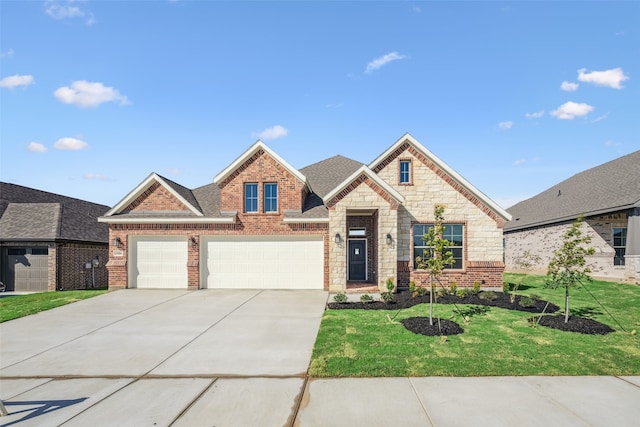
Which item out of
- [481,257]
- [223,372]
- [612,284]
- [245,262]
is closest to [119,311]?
[245,262]

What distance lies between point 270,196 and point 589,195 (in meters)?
19.9

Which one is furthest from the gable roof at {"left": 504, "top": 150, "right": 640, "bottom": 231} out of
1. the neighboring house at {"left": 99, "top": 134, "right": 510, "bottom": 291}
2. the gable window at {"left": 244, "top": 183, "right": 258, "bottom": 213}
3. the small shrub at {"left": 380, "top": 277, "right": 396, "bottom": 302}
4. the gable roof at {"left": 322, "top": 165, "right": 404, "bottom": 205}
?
the gable window at {"left": 244, "top": 183, "right": 258, "bottom": 213}

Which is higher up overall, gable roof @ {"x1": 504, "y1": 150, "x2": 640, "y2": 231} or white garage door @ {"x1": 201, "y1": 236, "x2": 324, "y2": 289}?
gable roof @ {"x1": 504, "y1": 150, "x2": 640, "y2": 231}

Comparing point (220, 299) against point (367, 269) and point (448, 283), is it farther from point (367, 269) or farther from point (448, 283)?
point (448, 283)

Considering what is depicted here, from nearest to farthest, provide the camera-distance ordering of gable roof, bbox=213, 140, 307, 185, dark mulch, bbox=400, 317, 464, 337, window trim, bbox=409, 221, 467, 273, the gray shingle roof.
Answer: dark mulch, bbox=400, 317, 464, 337
window trim, bbox=409, 221, 467, 273
gable roof, bbox=213, 140, 307, 185
the gray shingle roof

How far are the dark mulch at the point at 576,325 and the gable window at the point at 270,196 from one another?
11.8m

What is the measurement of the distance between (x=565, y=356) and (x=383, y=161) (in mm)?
11363

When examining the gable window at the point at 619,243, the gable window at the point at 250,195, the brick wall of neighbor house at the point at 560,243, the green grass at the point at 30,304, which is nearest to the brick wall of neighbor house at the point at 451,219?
the brick wall of neighbor house at the point at 560,243

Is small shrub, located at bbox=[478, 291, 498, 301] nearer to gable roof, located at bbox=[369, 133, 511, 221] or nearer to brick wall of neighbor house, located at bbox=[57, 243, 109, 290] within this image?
gable roof, located at bbox=[369, 133, 511, 221]

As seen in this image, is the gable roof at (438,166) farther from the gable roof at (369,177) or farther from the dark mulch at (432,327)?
the dark mulch at (432,327)

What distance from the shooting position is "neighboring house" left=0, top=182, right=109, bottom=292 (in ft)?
64.4

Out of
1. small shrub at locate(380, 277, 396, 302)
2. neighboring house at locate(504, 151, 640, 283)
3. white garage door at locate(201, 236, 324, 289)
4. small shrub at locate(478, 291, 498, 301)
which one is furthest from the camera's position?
neighboring house at locate(504, 151, 640, 283)

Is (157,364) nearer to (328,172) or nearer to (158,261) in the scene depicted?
(158,261)

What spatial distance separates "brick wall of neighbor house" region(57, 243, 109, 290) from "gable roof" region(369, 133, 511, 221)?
709 inches
